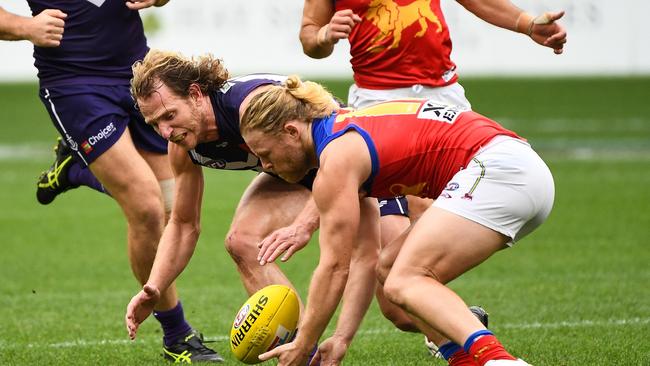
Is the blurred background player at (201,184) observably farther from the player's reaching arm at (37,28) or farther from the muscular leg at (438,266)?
the player's reaching arm at (37,28)

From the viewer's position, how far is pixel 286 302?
591 centimetres

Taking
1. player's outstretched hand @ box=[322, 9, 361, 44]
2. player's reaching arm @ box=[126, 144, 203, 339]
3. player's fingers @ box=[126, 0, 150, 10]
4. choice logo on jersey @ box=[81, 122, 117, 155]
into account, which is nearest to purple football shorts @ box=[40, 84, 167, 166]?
choice logo on jersey @ box=[81, 122, 117, 155]

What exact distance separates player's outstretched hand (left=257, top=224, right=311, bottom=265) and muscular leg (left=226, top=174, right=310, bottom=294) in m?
0.76

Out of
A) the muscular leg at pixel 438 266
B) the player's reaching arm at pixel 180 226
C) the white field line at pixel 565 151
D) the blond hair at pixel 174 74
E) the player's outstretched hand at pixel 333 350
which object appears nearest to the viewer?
the muscular leg at pixel 438 266

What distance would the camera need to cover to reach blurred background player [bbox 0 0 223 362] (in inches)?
278

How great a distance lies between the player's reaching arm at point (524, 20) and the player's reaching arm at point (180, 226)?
2054 mm

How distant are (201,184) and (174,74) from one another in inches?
33.6

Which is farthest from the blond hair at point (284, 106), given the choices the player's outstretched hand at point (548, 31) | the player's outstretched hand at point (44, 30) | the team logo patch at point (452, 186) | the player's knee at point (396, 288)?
the player's outstretched hand at point (44, 30)

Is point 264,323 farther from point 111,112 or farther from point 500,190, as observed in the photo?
point 111,112

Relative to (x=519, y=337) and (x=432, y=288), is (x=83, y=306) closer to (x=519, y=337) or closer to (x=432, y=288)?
(x=519, y=337)

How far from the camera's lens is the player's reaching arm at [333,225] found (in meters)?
5.15

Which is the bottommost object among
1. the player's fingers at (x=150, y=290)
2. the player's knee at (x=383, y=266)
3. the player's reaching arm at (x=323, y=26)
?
the player's fingers at (x=150, y=290)

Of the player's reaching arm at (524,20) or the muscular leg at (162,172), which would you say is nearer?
the player's reaching arm at (524,20)

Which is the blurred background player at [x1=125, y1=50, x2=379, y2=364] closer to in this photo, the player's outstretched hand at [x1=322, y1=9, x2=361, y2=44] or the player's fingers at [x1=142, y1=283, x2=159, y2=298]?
the player's fingers at [x1=142, y1=283, x2=159, y2=298]
